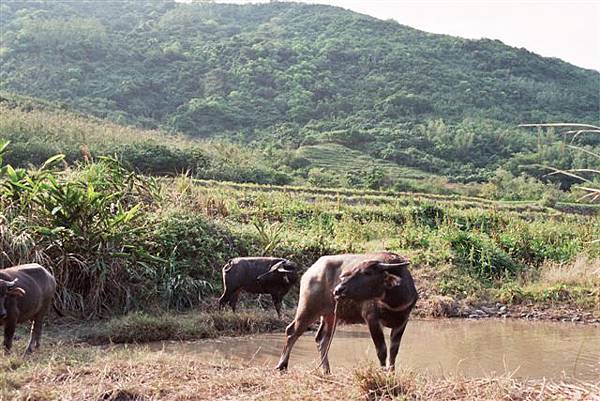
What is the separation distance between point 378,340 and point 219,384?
1.66 m

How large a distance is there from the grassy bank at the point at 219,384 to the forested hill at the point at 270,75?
4107 cm

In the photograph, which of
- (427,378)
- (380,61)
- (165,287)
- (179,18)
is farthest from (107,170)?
(179,18)

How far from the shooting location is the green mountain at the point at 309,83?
46.4 m

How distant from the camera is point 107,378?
246 inches

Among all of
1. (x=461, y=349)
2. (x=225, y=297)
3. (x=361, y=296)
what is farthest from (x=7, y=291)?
(x=461, y=349)

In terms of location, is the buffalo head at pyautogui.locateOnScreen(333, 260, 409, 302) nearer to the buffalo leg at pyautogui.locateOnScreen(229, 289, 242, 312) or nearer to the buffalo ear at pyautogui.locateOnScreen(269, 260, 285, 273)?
the buffalo ear at pyautogui.locateOnScreen(269, 260, 285, 273)

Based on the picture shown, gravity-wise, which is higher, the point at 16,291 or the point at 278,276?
the point at 16,291

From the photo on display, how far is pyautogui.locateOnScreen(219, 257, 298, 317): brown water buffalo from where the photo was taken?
11.2 metres

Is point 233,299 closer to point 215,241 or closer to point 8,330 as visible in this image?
point 215,241

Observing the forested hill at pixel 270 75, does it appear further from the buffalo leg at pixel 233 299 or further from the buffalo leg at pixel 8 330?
the buffalo leg at pixel 8 330

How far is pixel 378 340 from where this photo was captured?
22.5ft

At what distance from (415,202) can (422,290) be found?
9.88 metres

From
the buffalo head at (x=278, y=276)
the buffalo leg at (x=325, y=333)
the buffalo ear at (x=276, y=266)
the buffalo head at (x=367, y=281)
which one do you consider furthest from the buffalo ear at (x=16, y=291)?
the buffalo ear at (x=276, y=266)

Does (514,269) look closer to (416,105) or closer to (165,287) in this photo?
(165,287)
